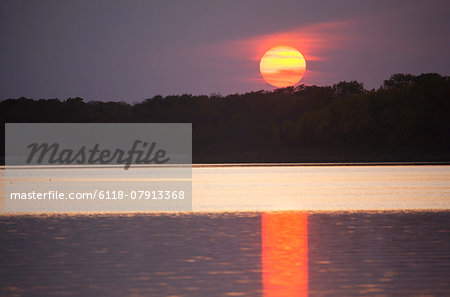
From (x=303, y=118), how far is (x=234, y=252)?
300ft

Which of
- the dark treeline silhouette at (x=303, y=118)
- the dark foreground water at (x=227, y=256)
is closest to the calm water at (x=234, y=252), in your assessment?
the dark foreground water at (x=227, y=256)

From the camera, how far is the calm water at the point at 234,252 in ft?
29.0

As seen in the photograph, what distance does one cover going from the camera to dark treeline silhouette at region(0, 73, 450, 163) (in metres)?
86.8

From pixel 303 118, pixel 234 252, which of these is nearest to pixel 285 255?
pixel 234 252

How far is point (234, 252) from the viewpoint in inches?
449

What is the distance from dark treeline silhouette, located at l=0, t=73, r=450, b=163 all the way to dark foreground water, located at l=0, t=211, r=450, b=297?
62.0 m

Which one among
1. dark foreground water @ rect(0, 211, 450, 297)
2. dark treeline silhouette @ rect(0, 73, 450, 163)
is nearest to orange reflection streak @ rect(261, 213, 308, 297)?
dark foreground water @ rect(0, 211, 450, 297)

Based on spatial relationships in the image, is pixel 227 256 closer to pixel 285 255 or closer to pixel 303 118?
pixel 285 255

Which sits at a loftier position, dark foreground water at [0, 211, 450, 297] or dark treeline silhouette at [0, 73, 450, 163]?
dark treeline silhouette at [0, 73, 450, 163]

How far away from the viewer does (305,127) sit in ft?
324

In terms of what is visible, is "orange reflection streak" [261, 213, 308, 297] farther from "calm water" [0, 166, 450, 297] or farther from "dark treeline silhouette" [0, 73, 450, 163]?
"dark treeline silhouette" [0, 73, 450, 163]

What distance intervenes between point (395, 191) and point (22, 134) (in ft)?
351

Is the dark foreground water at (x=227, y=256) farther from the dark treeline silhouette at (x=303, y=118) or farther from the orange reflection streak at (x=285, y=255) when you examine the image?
the dark treeline silhouette at (x=303, y=118)

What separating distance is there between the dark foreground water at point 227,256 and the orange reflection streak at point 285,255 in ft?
0.05
